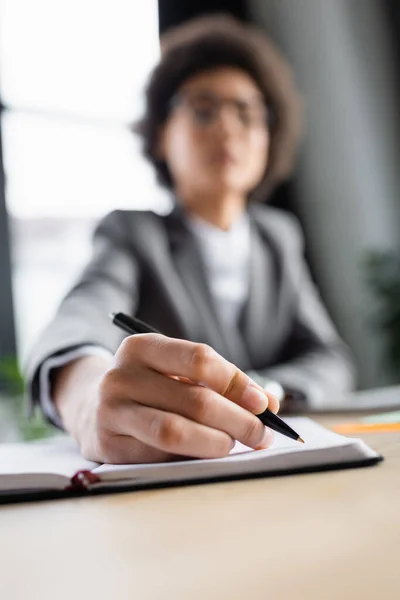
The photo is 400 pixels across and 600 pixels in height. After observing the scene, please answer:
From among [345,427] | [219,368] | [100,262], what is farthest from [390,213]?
[219,368]

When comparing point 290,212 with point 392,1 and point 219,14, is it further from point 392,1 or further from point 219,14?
point 392,1

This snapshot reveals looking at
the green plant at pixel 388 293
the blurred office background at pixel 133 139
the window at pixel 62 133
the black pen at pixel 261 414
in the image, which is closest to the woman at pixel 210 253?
the black pen at pixel 261 414

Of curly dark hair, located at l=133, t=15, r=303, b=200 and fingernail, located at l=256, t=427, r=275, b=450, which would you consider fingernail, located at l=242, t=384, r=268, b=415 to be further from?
curly dark hair, located at l=133, t=15, r=303, b=200

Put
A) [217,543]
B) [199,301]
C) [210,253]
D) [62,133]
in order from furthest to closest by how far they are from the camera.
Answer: [62,133]
[210,253]
[199,301]
[217,543]

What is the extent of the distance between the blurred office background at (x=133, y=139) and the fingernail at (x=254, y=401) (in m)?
1.57

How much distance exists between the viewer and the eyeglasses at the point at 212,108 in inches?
68.3

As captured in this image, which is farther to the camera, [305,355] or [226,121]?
[226,121]

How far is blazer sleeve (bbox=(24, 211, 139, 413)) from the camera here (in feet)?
2.76

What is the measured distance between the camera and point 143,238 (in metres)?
1.54

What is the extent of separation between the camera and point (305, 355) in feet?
5.23

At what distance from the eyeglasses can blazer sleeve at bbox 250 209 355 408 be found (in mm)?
351

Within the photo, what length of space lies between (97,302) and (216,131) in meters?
0.76

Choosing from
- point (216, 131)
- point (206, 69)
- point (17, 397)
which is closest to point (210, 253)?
point (216, 131)

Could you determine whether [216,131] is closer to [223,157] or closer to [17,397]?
[223,157]
